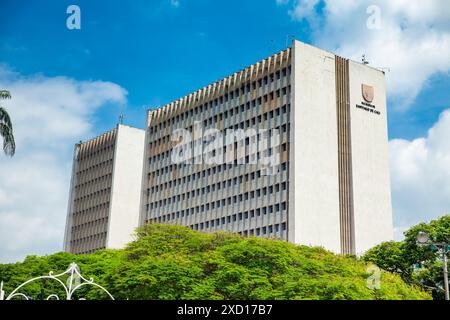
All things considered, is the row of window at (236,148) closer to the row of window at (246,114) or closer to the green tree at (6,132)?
the row of window at (246,114)

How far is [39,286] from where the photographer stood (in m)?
75.0

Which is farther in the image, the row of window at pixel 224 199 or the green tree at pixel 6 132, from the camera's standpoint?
the row of window at pixel 224 199

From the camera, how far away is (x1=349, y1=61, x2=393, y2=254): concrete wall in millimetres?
103250

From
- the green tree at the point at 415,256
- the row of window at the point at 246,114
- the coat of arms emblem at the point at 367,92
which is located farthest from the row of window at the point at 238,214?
the coat of arms emblem at the point at 367,92

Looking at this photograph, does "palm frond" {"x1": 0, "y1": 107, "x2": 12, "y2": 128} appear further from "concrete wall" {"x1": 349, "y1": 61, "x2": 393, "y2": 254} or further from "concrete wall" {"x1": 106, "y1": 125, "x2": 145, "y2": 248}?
"concrete wall" {"x1": 106, "y1": 125, "x2": 145, "y2": 248}

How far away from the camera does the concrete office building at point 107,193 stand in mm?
140250

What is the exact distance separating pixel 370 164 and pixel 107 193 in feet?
207

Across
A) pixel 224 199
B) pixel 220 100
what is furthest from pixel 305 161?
pixel 220 100

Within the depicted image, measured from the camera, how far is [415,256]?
3002 inches

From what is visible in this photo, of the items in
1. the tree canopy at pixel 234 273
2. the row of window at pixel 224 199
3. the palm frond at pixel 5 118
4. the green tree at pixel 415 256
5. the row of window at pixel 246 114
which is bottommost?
the tree canopy at pixel 234 273

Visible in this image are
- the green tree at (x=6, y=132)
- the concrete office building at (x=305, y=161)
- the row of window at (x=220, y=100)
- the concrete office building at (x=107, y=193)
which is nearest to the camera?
the green tree at (x=6, y=132)

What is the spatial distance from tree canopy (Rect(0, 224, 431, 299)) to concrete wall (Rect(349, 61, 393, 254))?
1345 inches

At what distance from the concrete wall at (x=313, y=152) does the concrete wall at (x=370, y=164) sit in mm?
4050
